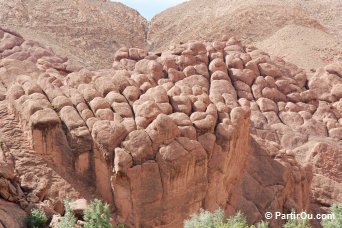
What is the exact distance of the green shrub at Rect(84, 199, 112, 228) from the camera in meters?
16.5

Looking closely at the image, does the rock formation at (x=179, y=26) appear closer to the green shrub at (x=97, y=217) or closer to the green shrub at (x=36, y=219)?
the green shrub at (x=97, y=217)

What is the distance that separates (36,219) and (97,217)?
1.68 meters

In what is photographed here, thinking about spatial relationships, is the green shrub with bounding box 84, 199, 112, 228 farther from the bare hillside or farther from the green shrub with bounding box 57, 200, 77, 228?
the bare hillside

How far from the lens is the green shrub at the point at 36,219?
16281mm

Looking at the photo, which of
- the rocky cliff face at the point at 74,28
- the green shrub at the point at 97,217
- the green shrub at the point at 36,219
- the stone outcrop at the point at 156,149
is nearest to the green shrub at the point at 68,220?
the green shrub at the point at 97,217

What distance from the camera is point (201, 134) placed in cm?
2208

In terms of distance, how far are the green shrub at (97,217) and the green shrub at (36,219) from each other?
1.17 meters

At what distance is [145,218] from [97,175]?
221cm

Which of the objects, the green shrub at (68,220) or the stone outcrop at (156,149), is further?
the stone outcrop at (156,149)

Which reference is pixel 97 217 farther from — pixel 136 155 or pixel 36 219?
pixel 136 155

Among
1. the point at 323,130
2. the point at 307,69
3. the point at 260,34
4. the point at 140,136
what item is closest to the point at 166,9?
the point at 260,34

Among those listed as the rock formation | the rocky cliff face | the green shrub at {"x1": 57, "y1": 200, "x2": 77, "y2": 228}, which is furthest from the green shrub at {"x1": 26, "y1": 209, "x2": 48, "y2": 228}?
the rocky cliff face

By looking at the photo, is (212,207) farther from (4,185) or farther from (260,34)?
(260,34)

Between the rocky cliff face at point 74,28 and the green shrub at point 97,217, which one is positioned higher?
the rocky cliff face at point 74,28
